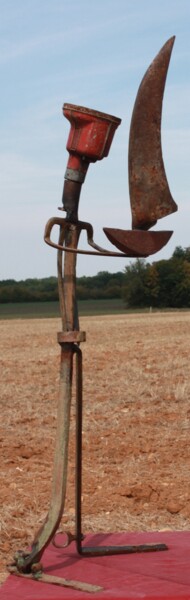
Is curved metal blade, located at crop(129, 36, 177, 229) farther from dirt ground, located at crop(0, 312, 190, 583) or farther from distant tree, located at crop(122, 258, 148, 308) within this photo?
distant tree, located at crop(122, 258, 148, 308)

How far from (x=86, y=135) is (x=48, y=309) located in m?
38.8

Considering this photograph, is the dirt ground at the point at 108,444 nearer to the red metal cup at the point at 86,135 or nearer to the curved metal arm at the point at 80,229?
the curved metal arm at the point at 80,229

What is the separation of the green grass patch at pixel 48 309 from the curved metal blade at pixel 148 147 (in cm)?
3331

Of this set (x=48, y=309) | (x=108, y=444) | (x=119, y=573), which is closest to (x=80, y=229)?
(x=119, y=573)

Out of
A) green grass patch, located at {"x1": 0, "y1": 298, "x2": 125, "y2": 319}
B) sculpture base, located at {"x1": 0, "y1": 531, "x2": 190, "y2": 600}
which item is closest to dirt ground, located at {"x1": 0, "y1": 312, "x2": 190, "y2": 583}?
sculpture base, located at {"x1": 0, "y1": 531, "x2": 190, "y2": 600}

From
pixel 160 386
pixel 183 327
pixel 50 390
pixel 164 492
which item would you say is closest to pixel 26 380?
pixel 50 390

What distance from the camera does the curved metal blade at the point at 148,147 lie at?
4273 millimetres

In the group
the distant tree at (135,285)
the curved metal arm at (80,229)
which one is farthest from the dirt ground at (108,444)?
the distant tree at (135,285)

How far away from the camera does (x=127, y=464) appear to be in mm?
7234

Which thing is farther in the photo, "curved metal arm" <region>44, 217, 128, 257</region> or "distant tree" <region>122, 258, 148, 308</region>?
"distant tree" <region>122, 258, 148, 308</region>

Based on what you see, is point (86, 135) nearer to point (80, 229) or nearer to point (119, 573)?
point (80, 229)

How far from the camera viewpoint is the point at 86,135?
14.0 ft

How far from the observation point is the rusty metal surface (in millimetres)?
4227

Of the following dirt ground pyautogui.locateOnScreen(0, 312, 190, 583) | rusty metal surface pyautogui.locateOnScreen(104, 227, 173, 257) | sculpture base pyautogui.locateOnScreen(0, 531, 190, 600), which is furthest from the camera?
dirt ground pyautogui.locateOnScreen(0, 312, 190, 583)
